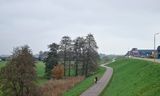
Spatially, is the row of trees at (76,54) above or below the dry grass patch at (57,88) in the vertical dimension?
above

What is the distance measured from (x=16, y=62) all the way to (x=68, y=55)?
64.4m

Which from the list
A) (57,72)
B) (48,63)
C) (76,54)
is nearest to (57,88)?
(57,72)

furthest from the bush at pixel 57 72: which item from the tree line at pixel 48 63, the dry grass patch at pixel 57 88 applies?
the dry grass patch at pixel 57 88

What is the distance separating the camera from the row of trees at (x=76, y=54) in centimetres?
11425

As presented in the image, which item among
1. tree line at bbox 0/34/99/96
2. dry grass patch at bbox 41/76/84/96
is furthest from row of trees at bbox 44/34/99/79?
dry grass patch at bbox 41/76/84/96

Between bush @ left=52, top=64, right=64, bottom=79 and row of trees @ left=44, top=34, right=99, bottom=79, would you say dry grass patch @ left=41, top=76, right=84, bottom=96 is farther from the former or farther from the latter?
row of trees @ left=44, top=34, right=99, bottom=79

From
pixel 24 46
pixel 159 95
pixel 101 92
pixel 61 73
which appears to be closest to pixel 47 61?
pixel 61 73

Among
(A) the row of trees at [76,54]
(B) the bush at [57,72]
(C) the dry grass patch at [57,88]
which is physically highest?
(A) the row of trees at [76,54]

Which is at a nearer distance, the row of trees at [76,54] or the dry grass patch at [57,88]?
the dry grass patch at [57,88]

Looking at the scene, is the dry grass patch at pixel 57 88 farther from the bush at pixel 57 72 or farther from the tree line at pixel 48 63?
the bush at pixel 57 72

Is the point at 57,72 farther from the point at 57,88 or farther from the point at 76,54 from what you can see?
the point at 57,88

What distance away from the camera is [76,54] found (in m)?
124

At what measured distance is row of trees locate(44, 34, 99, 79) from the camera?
375ft

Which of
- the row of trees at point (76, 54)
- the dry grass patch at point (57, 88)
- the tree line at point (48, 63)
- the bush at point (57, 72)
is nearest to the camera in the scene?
the tree line at point (48, 63)
